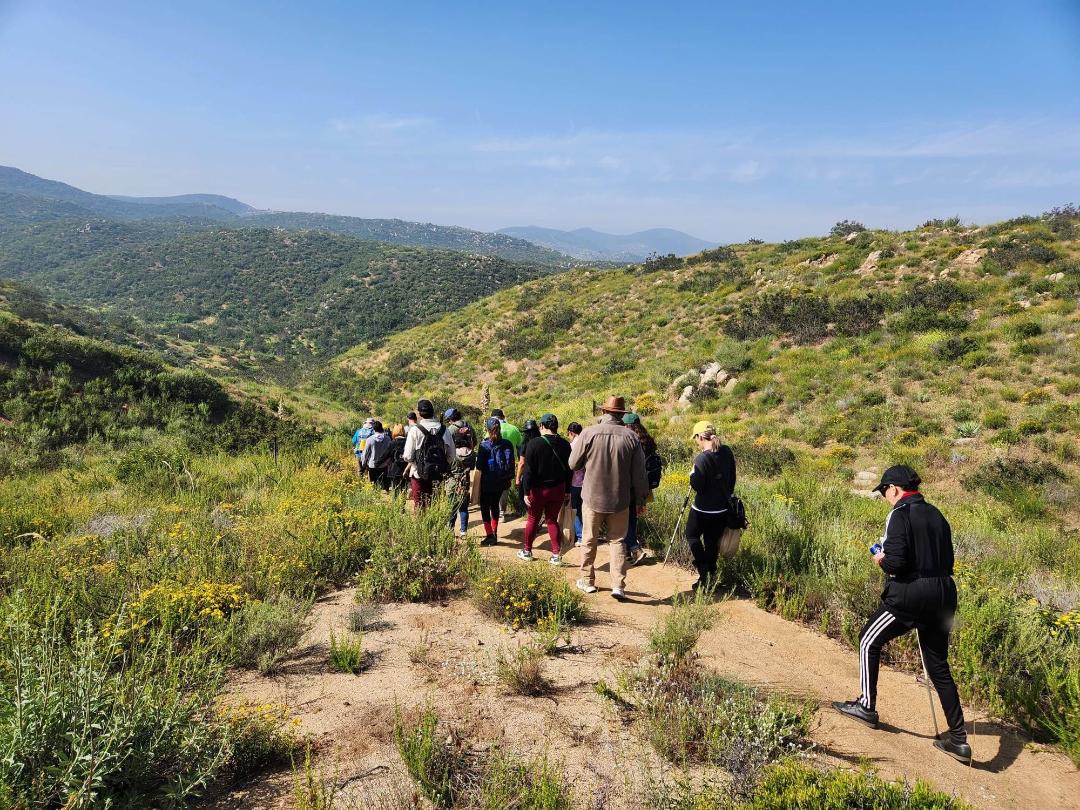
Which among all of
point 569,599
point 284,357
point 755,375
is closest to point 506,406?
point 755,375

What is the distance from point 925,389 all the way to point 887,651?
12668 mm

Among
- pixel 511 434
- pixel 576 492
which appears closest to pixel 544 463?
pixel 576 492

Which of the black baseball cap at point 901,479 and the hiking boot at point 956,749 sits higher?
the black baseball cap at point 901,479

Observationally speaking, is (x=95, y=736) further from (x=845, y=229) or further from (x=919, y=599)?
(x=845, y=229)

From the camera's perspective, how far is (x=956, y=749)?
3.06 metres

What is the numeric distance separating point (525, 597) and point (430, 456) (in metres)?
2.72

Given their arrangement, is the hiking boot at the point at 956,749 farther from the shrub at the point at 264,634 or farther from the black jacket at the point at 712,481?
the shrub at the point at 264,634

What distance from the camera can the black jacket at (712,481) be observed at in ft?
15.8

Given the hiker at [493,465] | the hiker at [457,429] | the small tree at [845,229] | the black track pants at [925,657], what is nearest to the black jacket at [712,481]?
the black track pants at [925,657]

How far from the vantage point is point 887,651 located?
4227 mm

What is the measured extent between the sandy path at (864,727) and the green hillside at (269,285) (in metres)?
54.2

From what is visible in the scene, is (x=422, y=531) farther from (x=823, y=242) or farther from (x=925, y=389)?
(x=823, y=242)

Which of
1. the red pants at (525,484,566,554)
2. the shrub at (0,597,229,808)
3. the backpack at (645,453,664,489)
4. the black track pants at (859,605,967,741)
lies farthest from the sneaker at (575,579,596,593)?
the shrub at (0,597,229,808)

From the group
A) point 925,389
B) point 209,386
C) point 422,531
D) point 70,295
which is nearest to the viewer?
point 422,531
